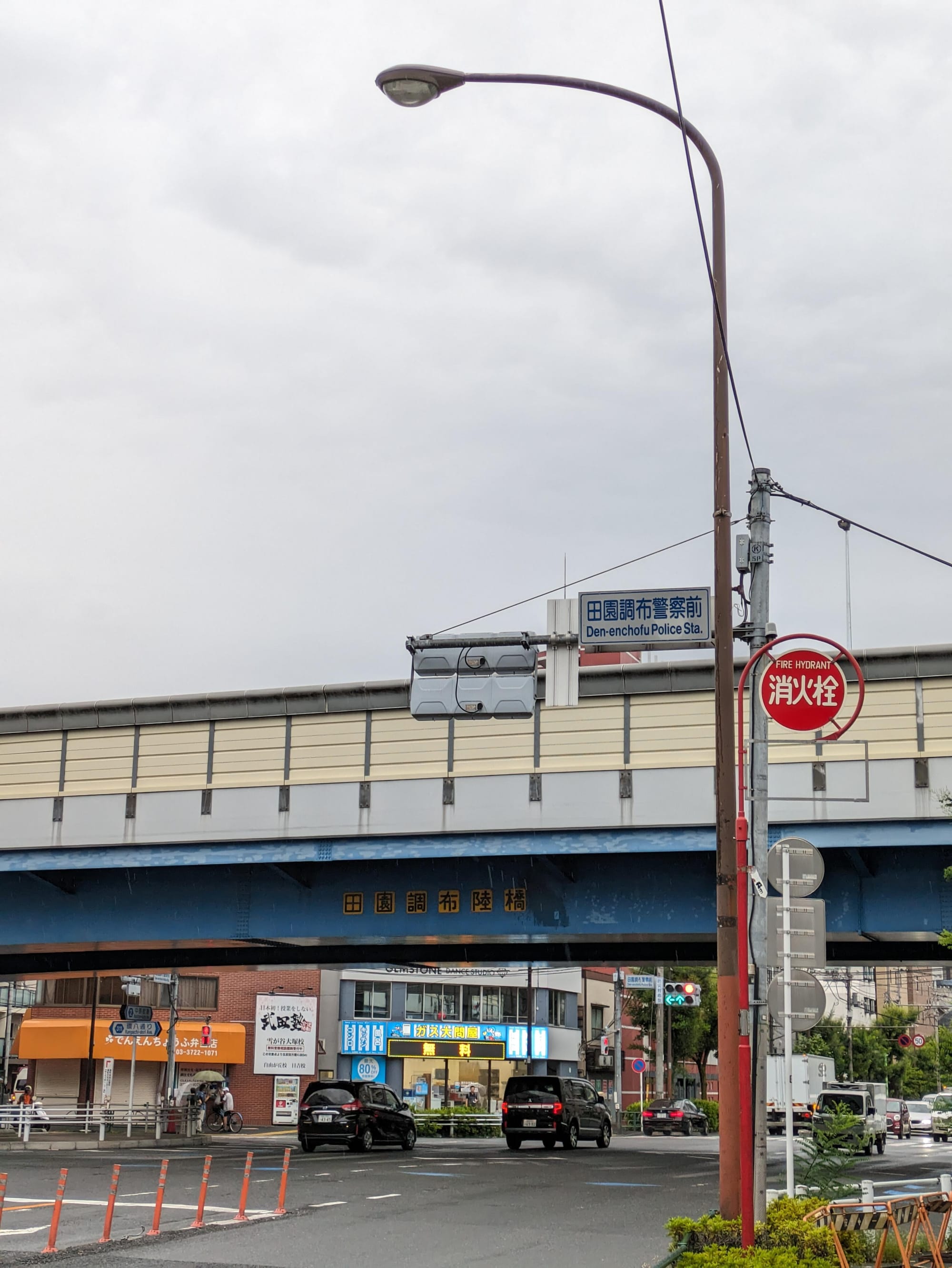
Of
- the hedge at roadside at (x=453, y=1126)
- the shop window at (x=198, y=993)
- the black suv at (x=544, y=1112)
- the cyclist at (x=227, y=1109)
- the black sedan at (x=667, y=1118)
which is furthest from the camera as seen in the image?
the shop window at (x=198, y=993)

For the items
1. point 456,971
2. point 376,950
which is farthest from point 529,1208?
point 456,971

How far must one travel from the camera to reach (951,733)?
24828 mm

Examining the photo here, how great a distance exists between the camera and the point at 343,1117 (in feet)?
111

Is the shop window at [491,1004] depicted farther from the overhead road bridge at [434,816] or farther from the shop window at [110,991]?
the overhead road bridge at [434,816]

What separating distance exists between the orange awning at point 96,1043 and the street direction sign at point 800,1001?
152ft

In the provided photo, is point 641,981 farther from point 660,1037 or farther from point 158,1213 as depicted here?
point 158,1213

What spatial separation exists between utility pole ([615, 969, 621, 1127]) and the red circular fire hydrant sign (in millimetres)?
52329

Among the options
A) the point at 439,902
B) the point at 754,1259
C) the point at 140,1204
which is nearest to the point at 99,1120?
the point at 439,902

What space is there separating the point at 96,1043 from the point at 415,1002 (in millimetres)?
16421

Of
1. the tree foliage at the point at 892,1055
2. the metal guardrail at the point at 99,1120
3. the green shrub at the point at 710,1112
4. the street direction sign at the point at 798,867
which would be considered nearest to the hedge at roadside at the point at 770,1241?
the street direction sign at the point at 798,867

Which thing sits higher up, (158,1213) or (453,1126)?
(158,1213)

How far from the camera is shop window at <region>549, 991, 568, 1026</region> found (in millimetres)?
75438

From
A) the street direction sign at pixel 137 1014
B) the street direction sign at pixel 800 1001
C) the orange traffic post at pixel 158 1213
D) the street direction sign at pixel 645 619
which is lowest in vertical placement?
the orange traffic post at pixel 158 1213

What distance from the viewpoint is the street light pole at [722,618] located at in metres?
12.5
